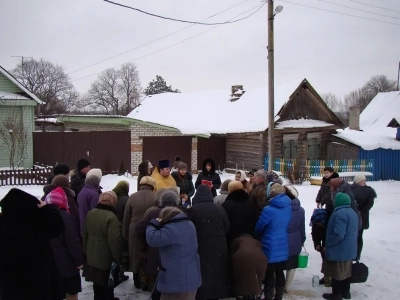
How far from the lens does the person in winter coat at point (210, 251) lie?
4348 millimetres

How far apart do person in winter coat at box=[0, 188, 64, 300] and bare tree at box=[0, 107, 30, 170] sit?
1645 cm

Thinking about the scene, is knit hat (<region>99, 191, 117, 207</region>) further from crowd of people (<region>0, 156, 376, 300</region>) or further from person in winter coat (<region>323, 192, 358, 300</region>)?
person in winter coat (<region>323, 192, 358, 300</region>)

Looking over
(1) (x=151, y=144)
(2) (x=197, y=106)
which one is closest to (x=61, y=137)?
(1) (x=151, y=144)

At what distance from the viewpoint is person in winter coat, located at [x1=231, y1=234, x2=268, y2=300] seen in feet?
14.4

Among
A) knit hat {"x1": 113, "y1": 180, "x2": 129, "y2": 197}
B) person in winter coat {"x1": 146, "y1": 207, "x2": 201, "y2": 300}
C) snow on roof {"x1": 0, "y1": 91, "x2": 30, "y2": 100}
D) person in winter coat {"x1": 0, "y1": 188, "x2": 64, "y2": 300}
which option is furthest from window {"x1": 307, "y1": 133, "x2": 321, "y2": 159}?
person in winter coat {"x1": 0, "y1": 188, "x2": 64, "y2": 300}

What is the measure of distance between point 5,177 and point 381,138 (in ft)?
61.7

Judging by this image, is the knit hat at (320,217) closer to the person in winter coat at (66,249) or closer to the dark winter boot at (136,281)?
the dark winter boot at (136,281)

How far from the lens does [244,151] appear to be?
67.6 feet

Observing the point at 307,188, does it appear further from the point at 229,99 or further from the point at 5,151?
the point at 5,151

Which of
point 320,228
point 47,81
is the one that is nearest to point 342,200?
point 320,228

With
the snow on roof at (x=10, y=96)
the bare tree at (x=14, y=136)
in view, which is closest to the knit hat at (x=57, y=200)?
the bare tree at (x=14, y=136)

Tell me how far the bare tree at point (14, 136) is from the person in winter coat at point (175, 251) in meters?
16.5

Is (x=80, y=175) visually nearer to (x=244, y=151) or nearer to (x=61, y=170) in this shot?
(x=61, y=170)

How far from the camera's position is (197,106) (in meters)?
25.4
